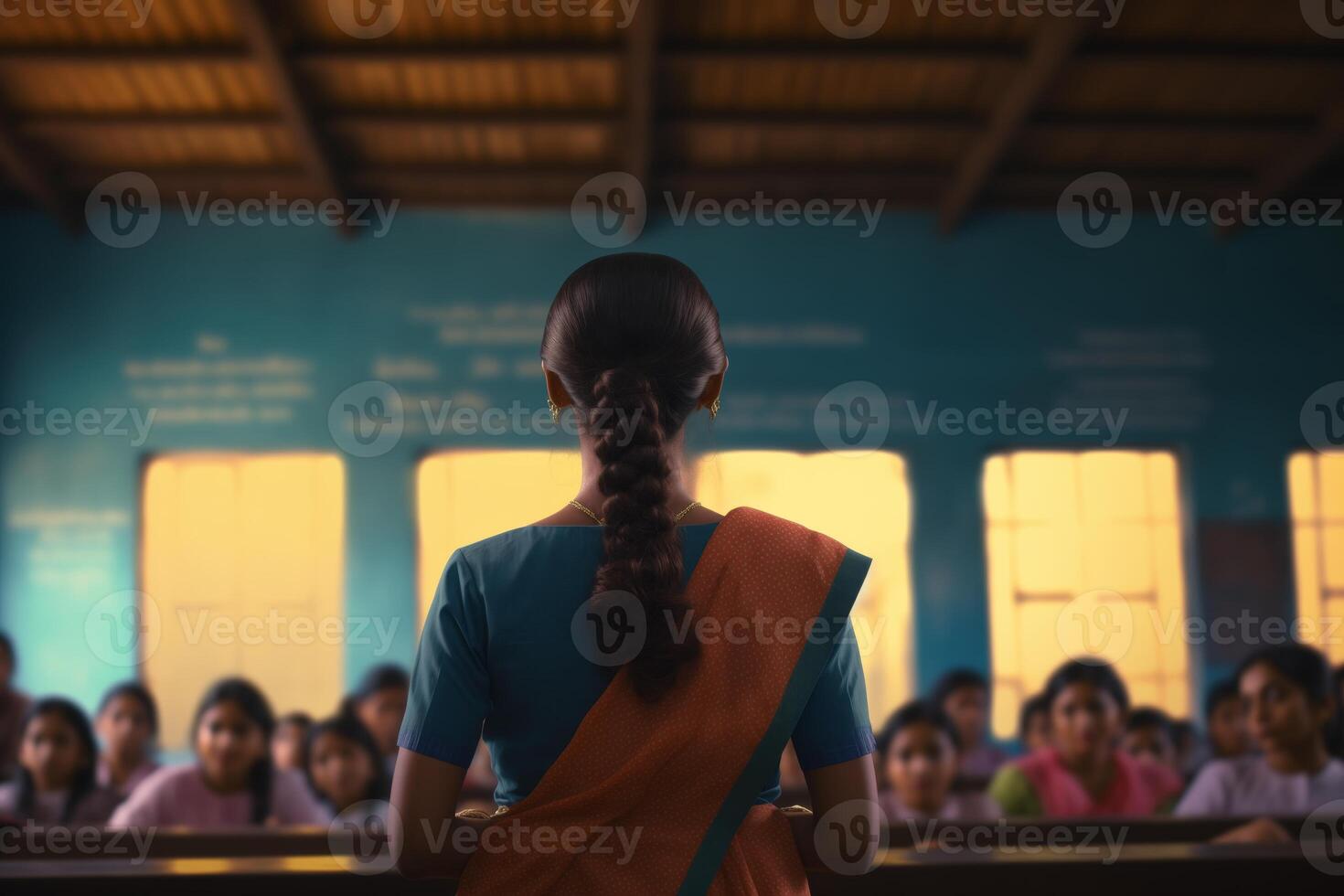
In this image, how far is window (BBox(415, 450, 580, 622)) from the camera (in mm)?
5949

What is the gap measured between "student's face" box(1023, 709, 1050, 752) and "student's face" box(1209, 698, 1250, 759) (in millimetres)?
931

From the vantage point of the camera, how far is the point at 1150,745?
5.53 meters

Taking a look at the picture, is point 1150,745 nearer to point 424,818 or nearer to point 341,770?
point 341,770

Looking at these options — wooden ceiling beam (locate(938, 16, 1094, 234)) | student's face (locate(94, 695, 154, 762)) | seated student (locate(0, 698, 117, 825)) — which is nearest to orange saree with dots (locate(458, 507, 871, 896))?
seated student (locate(0, 698, 117, 825))

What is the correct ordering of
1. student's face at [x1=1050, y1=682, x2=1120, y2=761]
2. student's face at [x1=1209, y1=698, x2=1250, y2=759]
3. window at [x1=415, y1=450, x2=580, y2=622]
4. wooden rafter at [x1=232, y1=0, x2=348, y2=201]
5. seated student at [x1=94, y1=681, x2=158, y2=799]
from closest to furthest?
student's face at [x1=1050, y1=682, x2=1120, y2=761], wooden rafter at [x1=232, y1=0, x2=348, y2=201], seated student at [x1=94, y1=681, x2=158, y2=799], student's face at [x1=1209, y1=698, x2=1250, y2=759], window at [x1=415, y1=450, x2=580, y2=622]

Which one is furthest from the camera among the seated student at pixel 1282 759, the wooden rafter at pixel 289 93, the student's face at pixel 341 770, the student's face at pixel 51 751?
the wooden rafter at pixel 289 93

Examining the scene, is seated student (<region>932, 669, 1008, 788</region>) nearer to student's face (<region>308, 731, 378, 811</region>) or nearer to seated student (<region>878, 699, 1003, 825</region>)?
seated student (<region>878, 699, 1003, 825</region>)

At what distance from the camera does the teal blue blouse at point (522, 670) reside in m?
0.91

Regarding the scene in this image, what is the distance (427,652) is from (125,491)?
569cm

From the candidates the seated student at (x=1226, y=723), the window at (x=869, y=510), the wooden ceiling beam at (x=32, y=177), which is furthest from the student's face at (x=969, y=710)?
the wooden ceiling beam at (x=32, y=177)

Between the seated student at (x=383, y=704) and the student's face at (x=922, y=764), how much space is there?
2.21 meters

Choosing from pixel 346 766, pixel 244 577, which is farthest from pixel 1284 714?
pixel 244 577

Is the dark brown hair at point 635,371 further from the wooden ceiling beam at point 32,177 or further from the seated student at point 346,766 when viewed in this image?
the wooden ceiling beam at point 32,177

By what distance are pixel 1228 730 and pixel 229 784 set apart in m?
4.80
